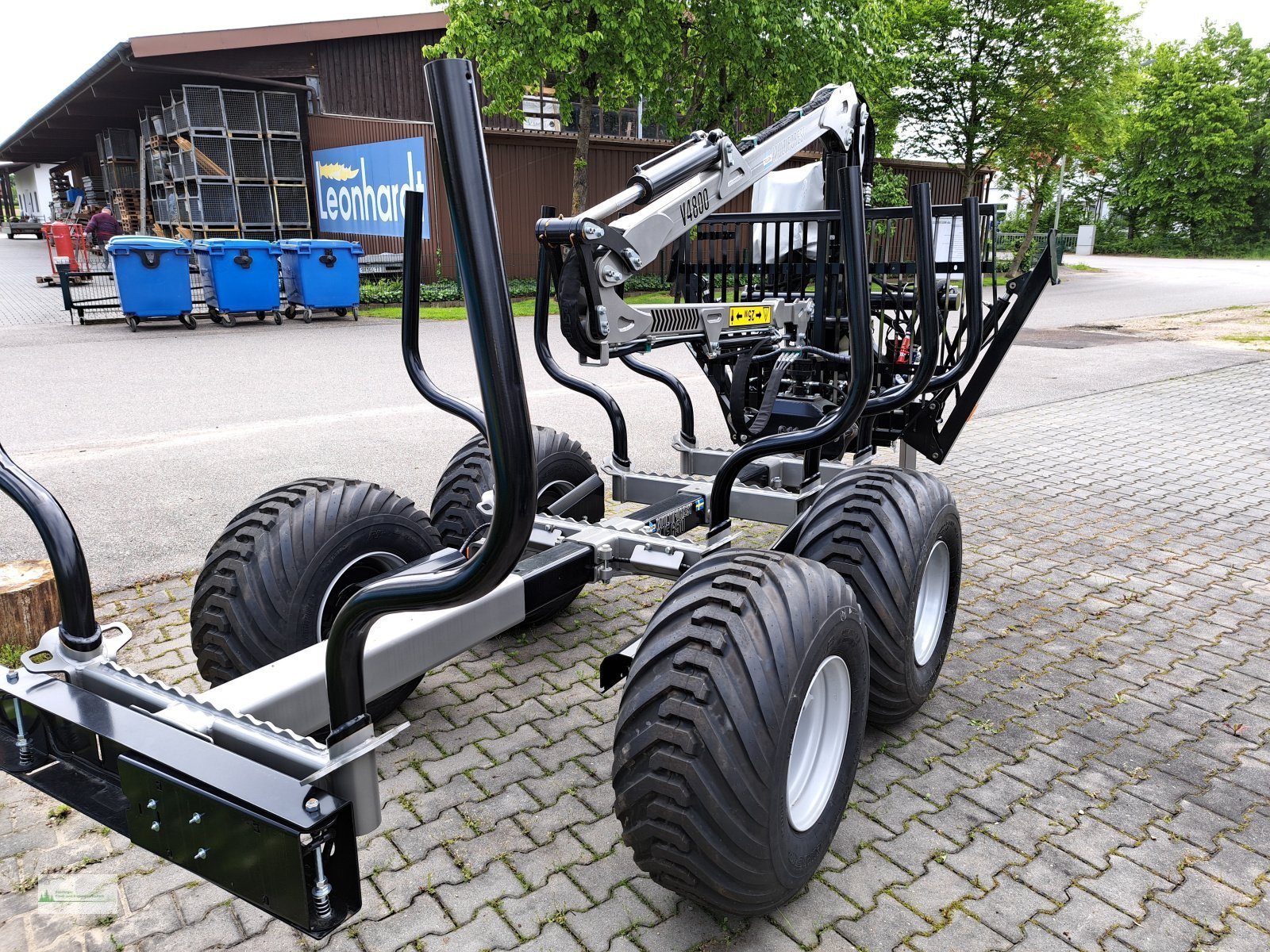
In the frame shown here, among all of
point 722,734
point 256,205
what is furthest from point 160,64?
point 722,734

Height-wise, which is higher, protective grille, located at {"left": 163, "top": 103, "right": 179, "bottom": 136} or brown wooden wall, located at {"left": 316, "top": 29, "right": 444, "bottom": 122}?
brown wooden wall, located at {"left": 316, "top": 29, "right": 444, "bottom": 122}

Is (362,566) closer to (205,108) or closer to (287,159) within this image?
(205,108)

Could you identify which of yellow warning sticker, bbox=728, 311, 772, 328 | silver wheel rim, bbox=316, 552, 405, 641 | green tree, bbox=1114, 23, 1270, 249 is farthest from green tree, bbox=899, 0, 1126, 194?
green tree, bbox=1114, 23, 1270, 249

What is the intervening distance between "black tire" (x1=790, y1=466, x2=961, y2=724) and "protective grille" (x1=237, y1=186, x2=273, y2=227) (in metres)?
19.4

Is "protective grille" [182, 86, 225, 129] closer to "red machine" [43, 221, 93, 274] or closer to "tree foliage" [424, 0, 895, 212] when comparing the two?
"red machine" [43, 221, 93, 274]

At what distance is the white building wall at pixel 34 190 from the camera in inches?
2072

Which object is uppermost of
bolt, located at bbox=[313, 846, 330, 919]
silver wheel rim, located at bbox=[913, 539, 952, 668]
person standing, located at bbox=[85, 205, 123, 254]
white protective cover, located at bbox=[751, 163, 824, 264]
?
person standing, located at bbox=[85, 205, 123, 254]

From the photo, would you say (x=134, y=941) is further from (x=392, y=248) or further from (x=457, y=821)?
(x=392, y=248)

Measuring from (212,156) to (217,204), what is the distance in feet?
3.15

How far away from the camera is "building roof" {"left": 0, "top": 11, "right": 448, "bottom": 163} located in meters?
18.5

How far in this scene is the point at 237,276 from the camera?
581 inches

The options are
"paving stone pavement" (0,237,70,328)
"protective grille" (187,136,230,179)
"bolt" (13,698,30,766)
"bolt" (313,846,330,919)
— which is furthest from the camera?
"protective grille" (187,136,230,179)

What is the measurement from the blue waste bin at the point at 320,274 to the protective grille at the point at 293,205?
16.0 ft

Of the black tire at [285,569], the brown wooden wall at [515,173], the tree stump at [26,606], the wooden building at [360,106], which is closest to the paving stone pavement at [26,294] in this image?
the wooden building at [360,106]
